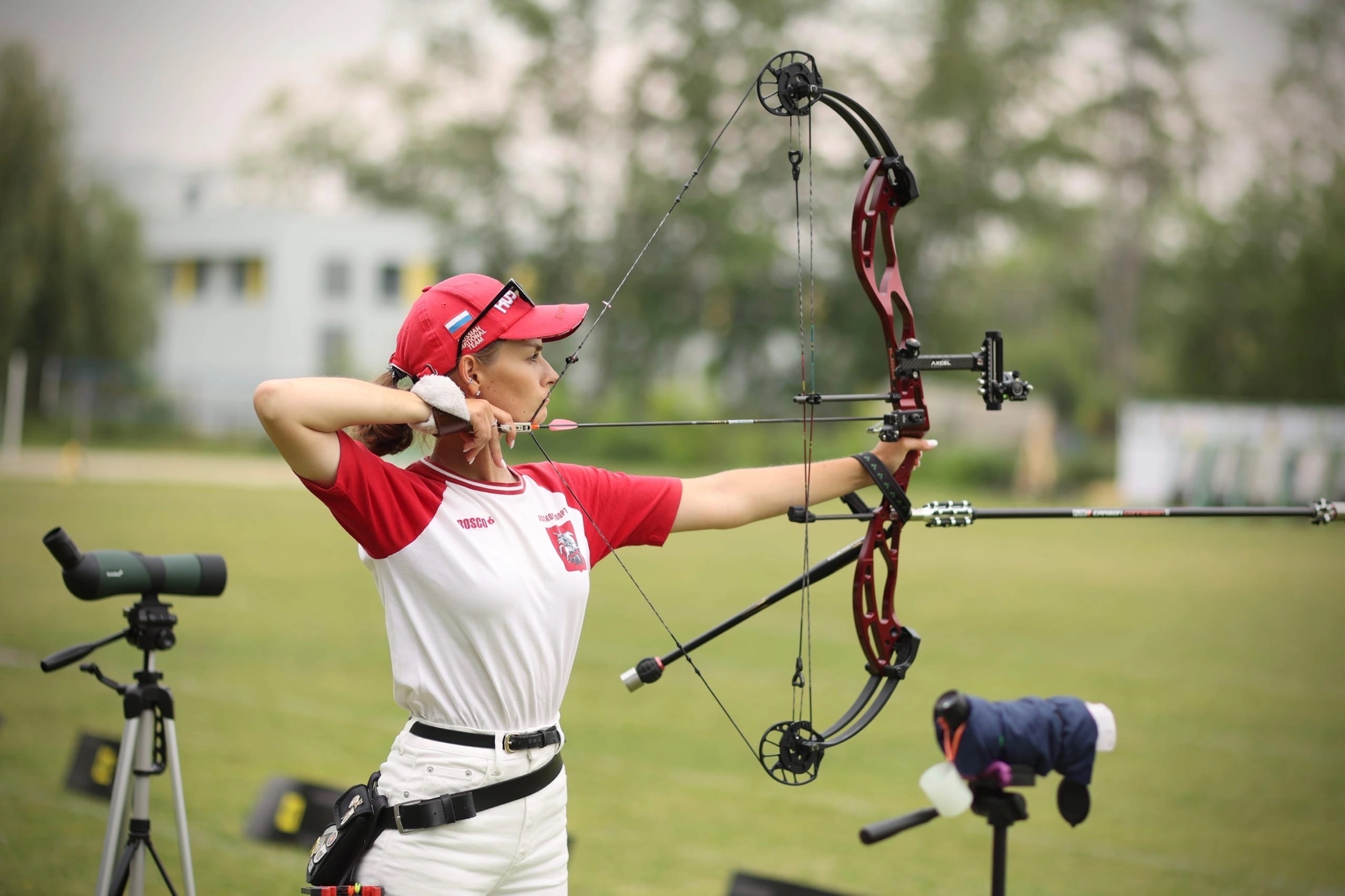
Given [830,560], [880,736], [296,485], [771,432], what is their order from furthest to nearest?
1. [771,432]
2. [296,485]
3. [880,736]
4. [830,560]

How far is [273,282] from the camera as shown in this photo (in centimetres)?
3819

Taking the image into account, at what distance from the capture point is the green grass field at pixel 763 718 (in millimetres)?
4949

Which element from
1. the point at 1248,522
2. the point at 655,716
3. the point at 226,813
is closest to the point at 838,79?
the point at 1248,522

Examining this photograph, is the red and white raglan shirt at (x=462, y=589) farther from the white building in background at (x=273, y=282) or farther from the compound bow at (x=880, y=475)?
the white building in background at (x=273, y=282)

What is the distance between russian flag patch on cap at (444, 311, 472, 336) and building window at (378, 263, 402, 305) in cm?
3677

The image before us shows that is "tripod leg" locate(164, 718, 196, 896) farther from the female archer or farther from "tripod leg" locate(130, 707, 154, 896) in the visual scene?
the female archer

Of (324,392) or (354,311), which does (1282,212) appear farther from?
(324,392)

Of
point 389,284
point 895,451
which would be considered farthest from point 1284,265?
point 895,451

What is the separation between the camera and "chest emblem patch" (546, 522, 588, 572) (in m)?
2.35

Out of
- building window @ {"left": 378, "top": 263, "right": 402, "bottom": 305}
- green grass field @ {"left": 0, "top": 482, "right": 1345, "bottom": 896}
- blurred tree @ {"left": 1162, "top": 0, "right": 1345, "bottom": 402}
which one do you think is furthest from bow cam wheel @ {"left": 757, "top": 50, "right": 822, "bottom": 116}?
building window @ {"left": 378, "top": 263, "right": 402, "bottom": 305}

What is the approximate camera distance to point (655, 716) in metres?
7.26

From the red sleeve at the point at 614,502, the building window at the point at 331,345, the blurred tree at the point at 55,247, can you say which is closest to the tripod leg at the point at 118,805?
the red sleeve at the point at 614,502

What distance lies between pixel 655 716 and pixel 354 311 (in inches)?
1308

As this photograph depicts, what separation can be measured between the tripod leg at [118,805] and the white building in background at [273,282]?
106ft
